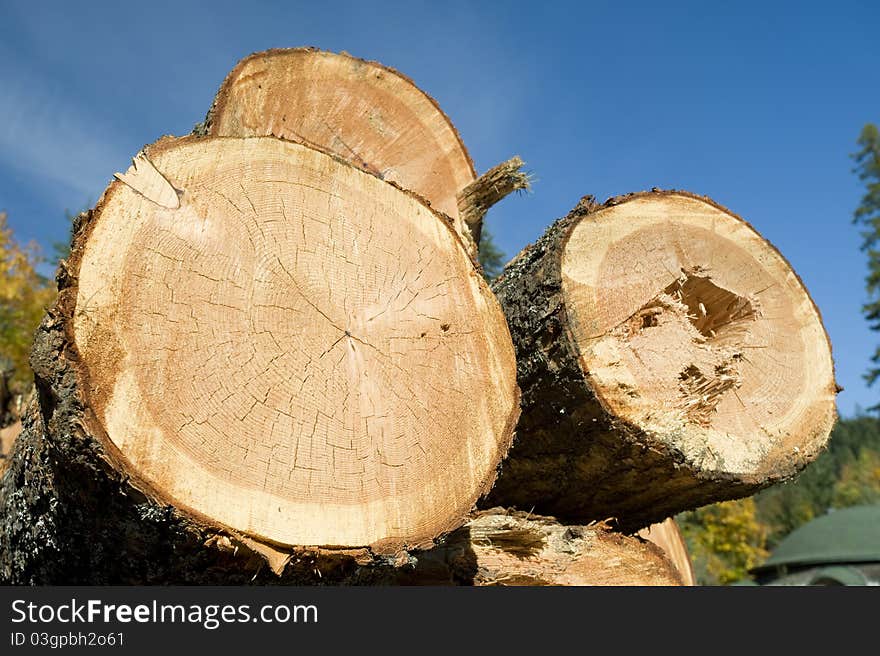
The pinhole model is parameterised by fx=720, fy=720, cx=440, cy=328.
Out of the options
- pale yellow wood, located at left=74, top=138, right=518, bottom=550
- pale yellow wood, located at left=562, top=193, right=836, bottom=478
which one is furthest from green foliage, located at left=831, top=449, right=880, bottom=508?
pale yellow wood, located at left=74, top=138, right=518, bottom=550

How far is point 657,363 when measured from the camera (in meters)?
2.66

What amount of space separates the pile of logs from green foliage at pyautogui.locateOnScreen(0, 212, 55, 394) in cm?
1264

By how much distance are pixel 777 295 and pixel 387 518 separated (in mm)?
2084

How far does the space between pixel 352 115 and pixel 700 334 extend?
6.00ft

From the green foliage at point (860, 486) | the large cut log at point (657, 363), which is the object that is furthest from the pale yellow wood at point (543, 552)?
the green foliage at point (860, 486)

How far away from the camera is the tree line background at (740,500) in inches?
546

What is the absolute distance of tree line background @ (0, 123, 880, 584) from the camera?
13.9 m

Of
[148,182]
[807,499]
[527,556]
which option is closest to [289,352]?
[148,182]

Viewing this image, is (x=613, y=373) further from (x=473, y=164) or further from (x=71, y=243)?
(x=71, y=243)

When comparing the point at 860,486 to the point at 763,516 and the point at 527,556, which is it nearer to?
the point at 763,516

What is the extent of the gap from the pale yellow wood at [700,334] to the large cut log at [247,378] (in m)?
0.50

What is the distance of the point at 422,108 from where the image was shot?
3.47 meters

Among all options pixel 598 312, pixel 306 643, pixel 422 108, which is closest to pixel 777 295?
pixel 598 312

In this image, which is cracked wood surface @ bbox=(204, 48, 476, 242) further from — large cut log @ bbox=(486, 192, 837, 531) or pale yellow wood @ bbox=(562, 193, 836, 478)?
pale yellow wood @ bbox=(562, 193, 836, 478)
